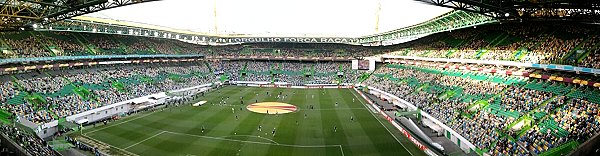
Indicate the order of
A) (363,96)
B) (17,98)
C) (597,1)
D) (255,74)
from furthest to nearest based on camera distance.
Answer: (255,74) < (363,96) < (17,98) < (597,1)

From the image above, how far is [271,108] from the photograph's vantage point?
1928 inches

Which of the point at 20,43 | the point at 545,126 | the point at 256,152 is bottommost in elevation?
the point at 256,152

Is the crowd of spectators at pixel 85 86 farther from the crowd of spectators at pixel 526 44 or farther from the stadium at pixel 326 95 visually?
the crowd of spectators at pixel 526 44

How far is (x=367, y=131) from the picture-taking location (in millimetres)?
36312

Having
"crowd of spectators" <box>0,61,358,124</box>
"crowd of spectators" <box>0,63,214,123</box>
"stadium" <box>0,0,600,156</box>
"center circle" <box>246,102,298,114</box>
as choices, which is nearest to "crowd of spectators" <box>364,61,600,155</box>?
"stadium" <box>0,0,600,156</box>

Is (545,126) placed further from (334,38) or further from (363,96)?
(334,38)

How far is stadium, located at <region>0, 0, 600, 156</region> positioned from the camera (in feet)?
82.4

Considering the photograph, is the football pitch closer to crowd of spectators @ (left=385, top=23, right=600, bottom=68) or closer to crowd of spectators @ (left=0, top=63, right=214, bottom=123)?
crowd of spectators @ (left=0, top=63, right=214, bottom=123)

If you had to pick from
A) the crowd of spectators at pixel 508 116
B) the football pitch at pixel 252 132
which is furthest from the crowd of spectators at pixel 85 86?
the crowd of spectators at pixel 508 116

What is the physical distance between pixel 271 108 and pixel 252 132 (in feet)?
44.4

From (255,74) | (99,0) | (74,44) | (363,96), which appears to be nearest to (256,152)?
(99,0)

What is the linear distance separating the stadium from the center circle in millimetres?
286

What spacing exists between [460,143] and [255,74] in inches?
2161

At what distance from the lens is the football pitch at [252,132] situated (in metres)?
30.0
